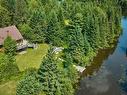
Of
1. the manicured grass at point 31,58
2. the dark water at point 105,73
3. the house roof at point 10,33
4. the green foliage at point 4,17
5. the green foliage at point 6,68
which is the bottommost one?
the dark water at point 105,73

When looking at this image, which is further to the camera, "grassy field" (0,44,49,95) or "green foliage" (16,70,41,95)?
"grassy field" (0,44,49,95)

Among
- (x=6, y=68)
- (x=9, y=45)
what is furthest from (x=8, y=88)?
(x=9, y=45)

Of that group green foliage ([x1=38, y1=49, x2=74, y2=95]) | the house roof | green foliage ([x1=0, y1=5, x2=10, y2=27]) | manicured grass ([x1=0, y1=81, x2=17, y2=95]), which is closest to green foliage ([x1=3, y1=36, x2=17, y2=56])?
the house roof

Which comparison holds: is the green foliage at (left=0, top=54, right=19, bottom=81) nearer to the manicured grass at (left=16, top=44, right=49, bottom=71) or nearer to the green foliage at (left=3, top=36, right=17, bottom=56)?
the manicured grass at (left=16, top=44, right=49, bottom=71)

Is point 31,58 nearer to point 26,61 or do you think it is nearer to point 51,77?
point 26,61

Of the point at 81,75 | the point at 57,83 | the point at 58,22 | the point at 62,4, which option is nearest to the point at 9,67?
the point at 57,83

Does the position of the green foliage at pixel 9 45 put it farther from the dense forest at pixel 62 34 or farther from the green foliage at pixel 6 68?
the green foliage at pixel 6 68

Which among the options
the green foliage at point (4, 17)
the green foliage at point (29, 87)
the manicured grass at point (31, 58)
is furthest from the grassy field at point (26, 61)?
the green foliage at point (4, 17)
